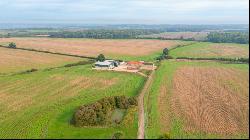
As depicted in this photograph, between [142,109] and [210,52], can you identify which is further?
[210,52]

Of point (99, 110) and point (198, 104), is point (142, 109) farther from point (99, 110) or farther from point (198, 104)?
point (198, 104)

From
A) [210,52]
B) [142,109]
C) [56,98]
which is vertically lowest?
[142,109]

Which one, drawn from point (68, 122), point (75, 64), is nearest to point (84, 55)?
point (75, 64)

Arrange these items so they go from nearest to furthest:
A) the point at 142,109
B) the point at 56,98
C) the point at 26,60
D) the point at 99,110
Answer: the point at 99,110, the point at 142,109, the point at 56,98, the point at 26,60

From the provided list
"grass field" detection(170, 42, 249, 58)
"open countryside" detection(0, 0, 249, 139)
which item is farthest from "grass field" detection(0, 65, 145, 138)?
"grass field" detection(170, 42, 249, 58)

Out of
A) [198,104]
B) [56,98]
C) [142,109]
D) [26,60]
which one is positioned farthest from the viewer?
[26,60]

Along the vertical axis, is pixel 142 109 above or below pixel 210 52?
below

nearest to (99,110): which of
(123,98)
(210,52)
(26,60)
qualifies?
(123,98)

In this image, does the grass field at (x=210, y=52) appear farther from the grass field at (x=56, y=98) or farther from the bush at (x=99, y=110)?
the bush at (x=99, y=110)
